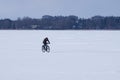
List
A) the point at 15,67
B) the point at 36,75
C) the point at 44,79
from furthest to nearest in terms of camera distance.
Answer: the point at 15,67
the point at 36,75
the point at 44,79

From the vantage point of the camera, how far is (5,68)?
39.8 feet

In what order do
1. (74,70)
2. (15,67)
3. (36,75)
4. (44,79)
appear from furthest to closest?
1. (15,67)
2. (74,70)
3. (36,75)
4. (44,79)

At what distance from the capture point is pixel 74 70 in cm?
1156

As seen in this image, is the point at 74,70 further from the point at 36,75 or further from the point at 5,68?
the point at 5,68

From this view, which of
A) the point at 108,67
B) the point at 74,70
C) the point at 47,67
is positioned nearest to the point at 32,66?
the point at 47,67

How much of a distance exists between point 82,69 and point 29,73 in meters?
2.04

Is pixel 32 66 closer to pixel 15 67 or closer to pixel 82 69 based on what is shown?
pixel 15 67

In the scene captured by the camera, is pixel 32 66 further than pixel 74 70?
Yes

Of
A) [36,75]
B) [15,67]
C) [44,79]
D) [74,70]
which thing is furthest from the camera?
[15,67]

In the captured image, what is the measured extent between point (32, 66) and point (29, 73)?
6.34 ft

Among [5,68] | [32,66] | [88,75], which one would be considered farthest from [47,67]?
[88,75]

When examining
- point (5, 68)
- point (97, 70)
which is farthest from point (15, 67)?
point (97, 70)

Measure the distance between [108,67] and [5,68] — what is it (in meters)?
3.65

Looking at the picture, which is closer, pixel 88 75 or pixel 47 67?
pixel 88 75
